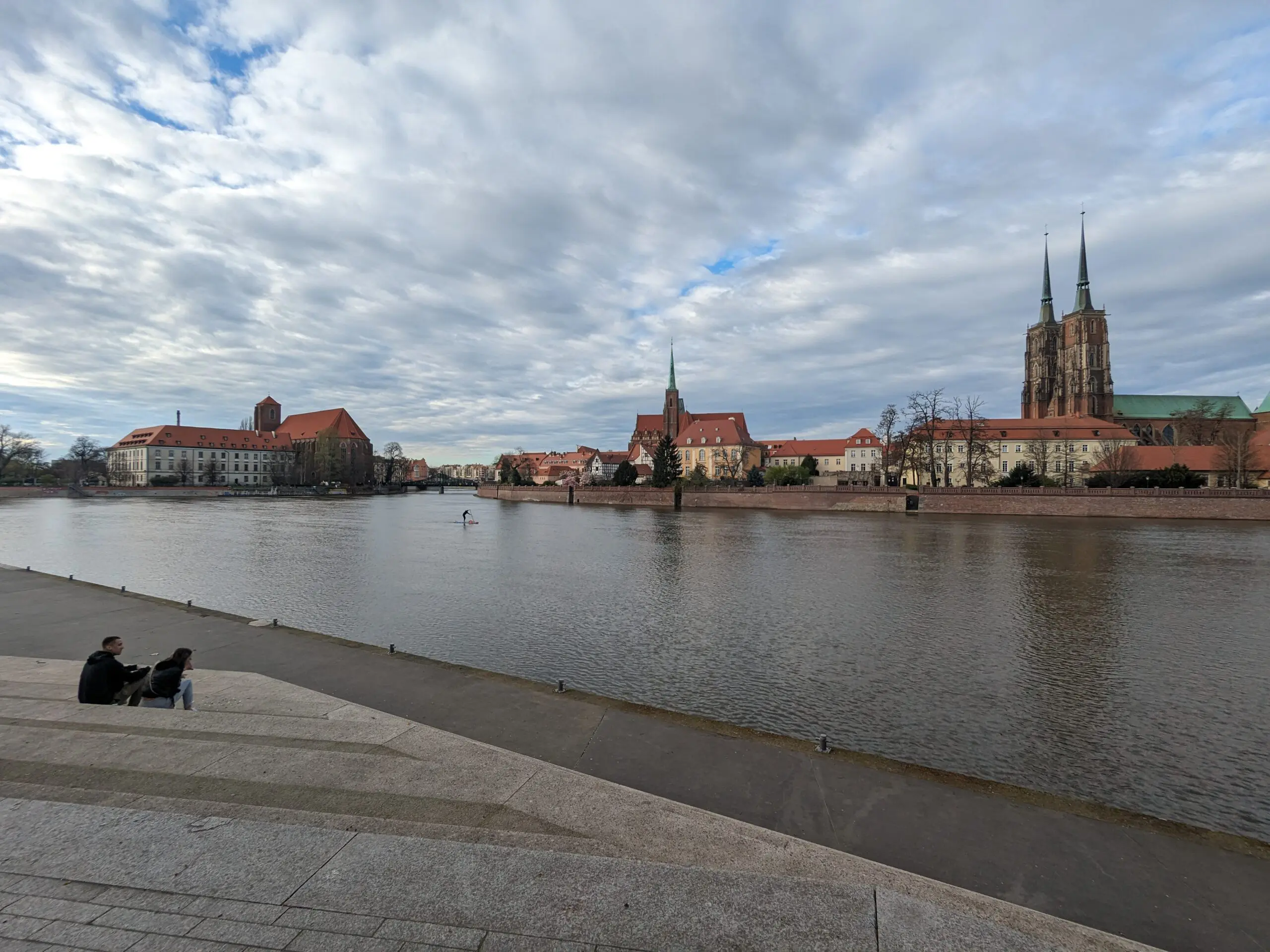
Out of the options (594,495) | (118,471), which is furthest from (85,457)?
(594,495)

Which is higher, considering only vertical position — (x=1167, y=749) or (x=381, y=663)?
(x=381, y=663)

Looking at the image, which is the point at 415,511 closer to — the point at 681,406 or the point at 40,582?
the point at 40,582

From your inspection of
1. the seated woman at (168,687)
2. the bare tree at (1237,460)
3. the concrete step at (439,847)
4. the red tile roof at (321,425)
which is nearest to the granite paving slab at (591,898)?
the concrete step at (439,847)

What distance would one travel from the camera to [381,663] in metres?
9.05

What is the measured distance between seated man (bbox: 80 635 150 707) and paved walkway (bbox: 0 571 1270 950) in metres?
1.85

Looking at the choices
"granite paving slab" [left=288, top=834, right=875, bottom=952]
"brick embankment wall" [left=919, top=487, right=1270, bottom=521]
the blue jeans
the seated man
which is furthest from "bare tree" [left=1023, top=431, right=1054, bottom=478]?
the seated man

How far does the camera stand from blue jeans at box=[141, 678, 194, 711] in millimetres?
6453

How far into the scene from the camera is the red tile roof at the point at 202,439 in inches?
4961

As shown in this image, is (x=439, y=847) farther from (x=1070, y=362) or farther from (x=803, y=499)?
(x=1070, y=362)

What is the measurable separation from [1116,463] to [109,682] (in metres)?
90.4

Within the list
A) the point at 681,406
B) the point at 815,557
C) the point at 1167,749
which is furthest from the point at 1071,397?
the point at 1167,749

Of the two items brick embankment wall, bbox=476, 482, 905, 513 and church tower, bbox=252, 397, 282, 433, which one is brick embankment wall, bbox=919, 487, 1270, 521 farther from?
church tower, bbox=252, 397, 282, 433

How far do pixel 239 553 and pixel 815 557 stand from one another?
24548 mm

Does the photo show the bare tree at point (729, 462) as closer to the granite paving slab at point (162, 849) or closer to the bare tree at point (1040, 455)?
the bare tree at point (1040, 455)
